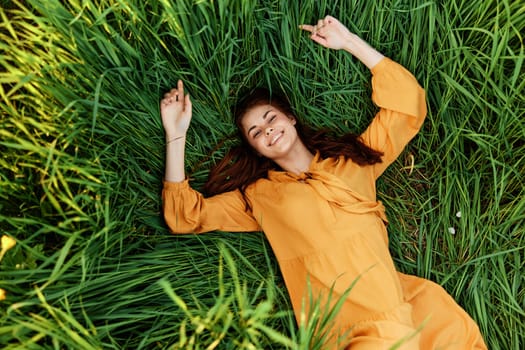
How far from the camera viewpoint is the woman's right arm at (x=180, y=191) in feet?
6.58

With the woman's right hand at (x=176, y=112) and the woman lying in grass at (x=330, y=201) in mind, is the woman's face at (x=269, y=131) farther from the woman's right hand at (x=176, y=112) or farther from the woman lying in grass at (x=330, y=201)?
the woman's right hand at (x=176, y=112)

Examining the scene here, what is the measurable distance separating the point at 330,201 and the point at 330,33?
768mm

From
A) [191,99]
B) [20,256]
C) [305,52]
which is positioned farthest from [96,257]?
[305,52]

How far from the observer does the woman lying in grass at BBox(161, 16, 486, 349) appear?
6.27 ft

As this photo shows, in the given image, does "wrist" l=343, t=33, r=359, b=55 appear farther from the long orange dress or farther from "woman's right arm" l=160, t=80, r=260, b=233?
"woman's right arm" l=160, t=80, r=260, b=233

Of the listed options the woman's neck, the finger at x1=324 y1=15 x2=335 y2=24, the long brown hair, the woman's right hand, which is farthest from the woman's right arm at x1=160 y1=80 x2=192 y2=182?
the finger at x1=324 y1=15 x2=335 y2=24

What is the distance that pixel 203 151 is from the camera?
219cm

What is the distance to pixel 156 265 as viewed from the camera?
6.56ft

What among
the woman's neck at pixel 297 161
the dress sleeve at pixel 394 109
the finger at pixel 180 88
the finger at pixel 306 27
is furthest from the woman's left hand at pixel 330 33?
the finger at pixel 180 88

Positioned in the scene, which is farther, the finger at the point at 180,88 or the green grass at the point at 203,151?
the finger at the point at 180,88

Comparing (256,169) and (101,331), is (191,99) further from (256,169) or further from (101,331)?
(101,331)

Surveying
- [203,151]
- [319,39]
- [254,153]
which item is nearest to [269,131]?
[254,153]

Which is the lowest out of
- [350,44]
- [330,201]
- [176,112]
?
[330,201]

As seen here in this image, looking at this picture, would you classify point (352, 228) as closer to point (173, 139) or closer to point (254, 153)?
point (254, 153)
